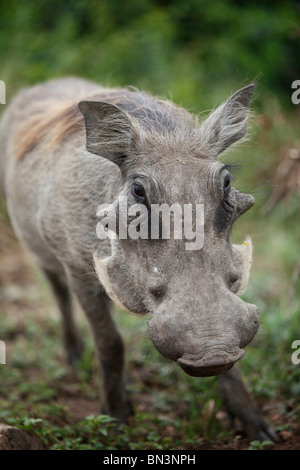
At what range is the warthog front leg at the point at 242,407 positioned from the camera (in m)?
3.62

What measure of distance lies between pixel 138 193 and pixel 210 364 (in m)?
0.93

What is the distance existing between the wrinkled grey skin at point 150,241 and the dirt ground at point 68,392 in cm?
16

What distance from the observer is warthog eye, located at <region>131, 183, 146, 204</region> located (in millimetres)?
2854

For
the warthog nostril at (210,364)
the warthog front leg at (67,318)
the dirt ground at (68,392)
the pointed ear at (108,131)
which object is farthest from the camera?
the warthog front leg at (67,318)

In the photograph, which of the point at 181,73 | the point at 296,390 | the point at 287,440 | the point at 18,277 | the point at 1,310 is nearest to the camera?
the point at 287,440

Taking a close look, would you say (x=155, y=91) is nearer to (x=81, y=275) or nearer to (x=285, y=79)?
(x=285, y=79)

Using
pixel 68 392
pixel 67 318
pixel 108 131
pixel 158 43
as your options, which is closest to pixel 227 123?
pixel 108 131

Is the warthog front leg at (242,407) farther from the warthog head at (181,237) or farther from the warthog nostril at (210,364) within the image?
the warthog nostril at (210,364)

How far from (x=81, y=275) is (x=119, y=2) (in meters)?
7.92

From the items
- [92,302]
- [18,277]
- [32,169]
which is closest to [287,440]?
[92,302]

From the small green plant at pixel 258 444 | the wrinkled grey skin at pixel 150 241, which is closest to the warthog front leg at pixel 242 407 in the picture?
the wrinkled grey skin at pixel 150 241

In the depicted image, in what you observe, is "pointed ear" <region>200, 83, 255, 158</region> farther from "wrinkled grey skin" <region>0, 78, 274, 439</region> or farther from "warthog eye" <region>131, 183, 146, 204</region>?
"warthog eye" <region>131, 183, 146, 204</region>

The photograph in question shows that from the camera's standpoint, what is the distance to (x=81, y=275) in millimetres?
3742

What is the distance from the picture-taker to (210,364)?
7.73 feet
